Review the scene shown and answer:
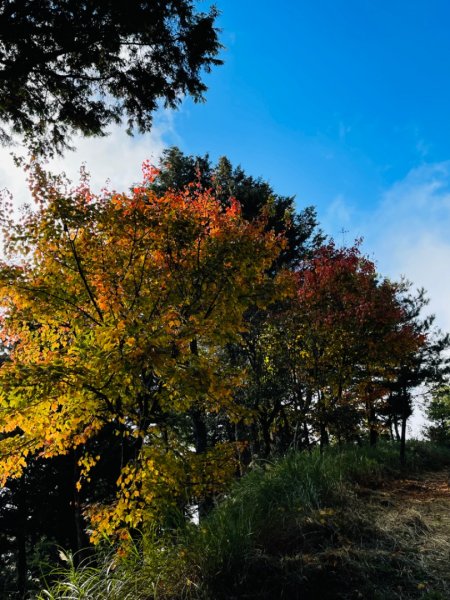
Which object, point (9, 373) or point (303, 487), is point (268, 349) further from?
point (9, 373)

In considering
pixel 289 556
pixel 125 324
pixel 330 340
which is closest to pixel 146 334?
pixel 125 324

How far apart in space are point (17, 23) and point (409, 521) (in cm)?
877

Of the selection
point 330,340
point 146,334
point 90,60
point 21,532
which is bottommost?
point 21,532

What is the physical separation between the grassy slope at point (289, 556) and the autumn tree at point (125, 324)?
3.47ft

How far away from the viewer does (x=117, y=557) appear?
409 cm

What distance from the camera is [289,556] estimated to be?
4062mm

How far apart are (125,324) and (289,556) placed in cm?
328

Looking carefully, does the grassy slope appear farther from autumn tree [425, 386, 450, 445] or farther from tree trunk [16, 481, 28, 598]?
autumn tree [425, 386, 450, 445]

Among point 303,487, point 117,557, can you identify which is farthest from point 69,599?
point 303,487

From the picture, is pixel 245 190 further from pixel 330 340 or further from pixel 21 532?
pixel 21 532

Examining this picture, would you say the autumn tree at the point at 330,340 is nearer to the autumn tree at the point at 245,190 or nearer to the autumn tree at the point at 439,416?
the autumn tree at the point at 245,190

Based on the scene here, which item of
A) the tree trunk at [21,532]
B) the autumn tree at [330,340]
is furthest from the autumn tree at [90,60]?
the tree trunk at [21,532]

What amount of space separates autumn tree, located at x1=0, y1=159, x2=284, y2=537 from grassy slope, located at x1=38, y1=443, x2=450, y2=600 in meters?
1.06

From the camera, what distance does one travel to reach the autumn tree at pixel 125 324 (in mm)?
4961
